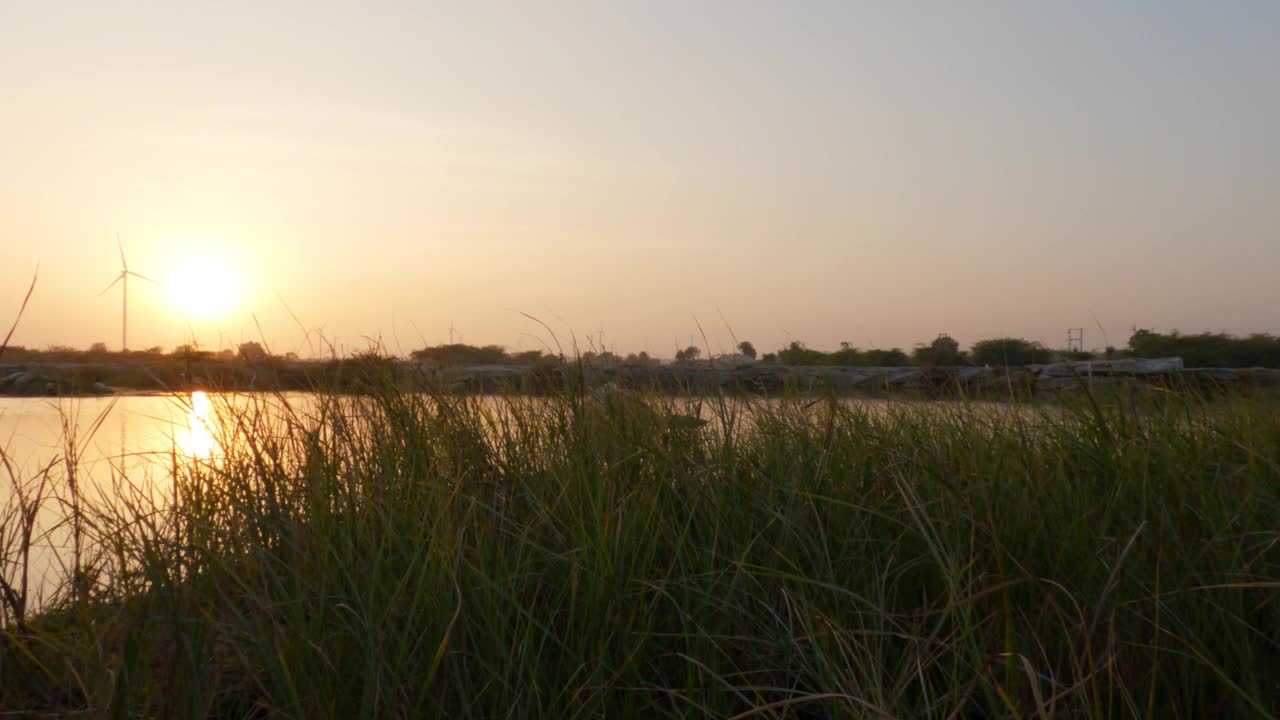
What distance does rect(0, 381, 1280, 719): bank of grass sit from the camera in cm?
150

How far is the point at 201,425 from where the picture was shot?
2.96 m

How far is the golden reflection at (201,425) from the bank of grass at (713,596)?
0.51 meters

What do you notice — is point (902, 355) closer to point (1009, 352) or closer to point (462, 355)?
point (1009, 352)

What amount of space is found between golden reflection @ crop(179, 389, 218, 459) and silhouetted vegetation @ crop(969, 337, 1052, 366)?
3.90 meters

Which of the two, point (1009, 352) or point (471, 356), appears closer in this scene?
point (471, 356)

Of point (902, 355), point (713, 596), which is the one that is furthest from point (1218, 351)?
point (713, 596)

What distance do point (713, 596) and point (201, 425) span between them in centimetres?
217

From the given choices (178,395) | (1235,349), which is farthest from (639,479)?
(1235,349)

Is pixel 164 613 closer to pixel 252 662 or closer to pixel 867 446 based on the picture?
pixel 252 662

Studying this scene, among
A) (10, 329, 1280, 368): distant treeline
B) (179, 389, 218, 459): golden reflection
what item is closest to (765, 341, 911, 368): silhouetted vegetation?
(10, 329, 1280, 368): distant treeline

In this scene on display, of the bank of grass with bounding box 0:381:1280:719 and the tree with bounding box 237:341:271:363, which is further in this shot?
the tree with bounding box 237:341:271:363

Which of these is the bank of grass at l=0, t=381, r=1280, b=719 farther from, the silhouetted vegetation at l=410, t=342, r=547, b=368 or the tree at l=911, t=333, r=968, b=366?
the tree at l=911, t=333, r=968, b=366

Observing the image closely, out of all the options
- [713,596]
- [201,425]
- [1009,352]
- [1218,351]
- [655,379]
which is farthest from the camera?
[1218,351]

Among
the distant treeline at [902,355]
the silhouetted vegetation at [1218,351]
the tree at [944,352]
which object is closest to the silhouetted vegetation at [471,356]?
the distant treeline at [902,355]
